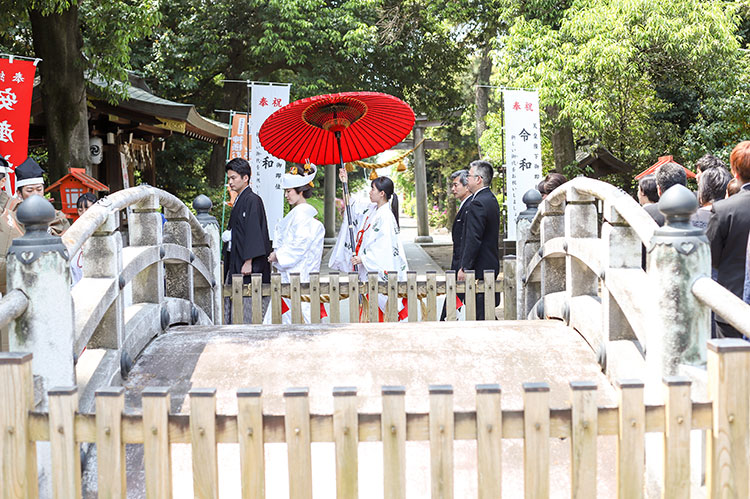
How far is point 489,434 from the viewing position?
215 centimetres

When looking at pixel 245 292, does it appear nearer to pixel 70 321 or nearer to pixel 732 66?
pixel 70 321

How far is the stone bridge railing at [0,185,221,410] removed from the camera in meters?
2.60

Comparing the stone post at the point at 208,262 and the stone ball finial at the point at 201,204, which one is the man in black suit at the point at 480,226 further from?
the stone ball finial at the point at 201,204

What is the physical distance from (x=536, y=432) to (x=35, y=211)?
1.84 meters

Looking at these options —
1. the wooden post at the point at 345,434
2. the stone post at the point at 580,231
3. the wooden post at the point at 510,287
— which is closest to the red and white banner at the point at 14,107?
the wooden post at the point at 510,287

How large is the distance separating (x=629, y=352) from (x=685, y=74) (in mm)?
12711

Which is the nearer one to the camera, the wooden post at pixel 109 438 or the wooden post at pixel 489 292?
the wooden post at pixel 109 438

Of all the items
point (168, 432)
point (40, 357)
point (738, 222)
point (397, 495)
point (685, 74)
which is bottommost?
point (397, 495)

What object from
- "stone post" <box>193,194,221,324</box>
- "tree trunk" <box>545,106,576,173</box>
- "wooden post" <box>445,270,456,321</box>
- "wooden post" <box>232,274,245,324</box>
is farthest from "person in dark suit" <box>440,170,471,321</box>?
"tree trunk" <box>545,106,576,173</box>

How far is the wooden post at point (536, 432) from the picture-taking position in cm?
214

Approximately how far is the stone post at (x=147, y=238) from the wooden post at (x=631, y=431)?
2854 mm

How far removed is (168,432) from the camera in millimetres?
2195

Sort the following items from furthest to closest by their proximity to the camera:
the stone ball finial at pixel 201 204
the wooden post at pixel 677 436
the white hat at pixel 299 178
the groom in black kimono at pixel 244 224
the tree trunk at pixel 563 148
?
the tree trunk at pixel 563 148 → the white hat at pixel 299 178 → the groom in black kimono at pixel 244 224 → the stone ball finial at pixel 201 204 → the wooden post at pixel 677 436

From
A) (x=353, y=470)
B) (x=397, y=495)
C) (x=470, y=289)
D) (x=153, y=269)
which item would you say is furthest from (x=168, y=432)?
(x=470, y=289)
